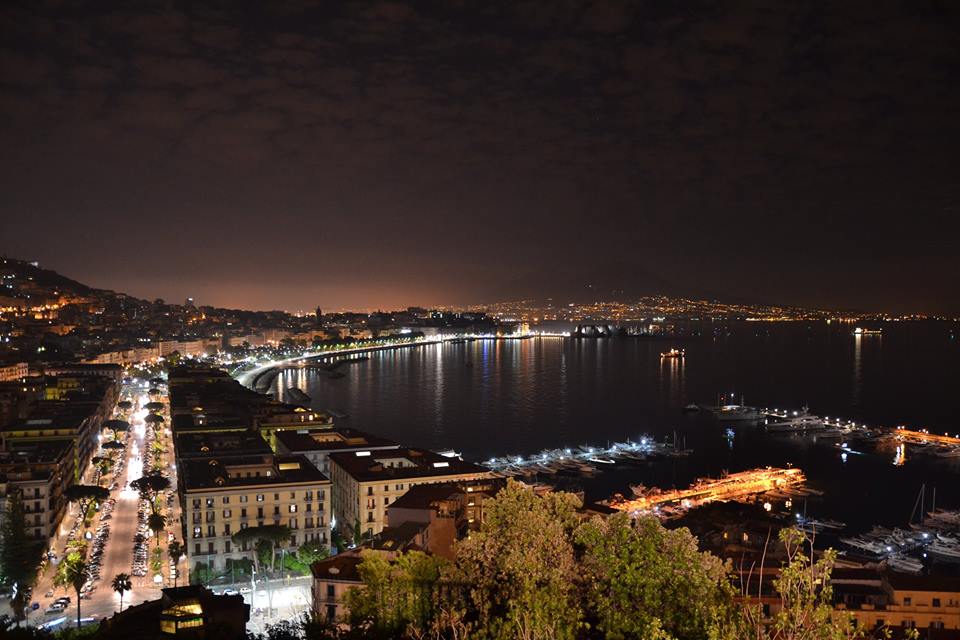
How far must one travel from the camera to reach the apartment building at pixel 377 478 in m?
14.3

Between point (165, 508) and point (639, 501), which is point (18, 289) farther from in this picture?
point (639, 501)

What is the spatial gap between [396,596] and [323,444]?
13.0 m

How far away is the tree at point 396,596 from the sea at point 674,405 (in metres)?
14.3

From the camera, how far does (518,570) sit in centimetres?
423

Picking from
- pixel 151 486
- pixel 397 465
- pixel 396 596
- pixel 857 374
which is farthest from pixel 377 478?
pixel 857 374

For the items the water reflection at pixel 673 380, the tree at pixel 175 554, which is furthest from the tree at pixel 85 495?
the water reflection at pixel 673 380

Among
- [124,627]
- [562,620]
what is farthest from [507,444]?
[562,620]

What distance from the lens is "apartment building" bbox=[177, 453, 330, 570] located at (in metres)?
12.6

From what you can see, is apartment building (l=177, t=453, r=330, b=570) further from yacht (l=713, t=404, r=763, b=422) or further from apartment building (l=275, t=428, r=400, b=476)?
yacht (l=713, t=404, r=763, b=422)

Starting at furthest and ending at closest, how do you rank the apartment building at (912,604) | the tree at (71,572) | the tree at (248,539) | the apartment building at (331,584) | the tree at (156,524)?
the tree at (156,524), the tree at (248,539), the tree at (71,572), the apartment building at (912,604), the apartment building at (331,584)

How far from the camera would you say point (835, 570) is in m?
10.8

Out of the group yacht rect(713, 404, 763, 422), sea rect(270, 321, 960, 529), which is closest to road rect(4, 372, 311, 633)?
sea rect(270, 321, 960, 529)

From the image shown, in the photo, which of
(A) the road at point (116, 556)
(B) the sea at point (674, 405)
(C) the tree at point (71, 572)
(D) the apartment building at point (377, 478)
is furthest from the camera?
(B) the sea at point (674, 405)

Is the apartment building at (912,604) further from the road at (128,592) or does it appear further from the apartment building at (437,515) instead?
the road at (128,592)
